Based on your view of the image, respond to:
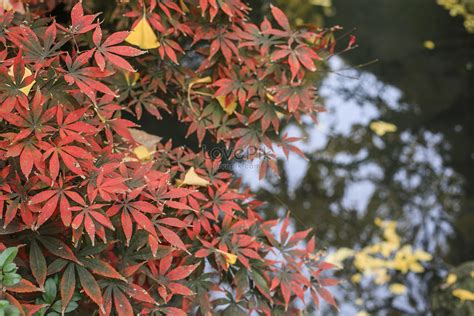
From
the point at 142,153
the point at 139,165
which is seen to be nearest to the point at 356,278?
the point at 142,153

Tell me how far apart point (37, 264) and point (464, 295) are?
199 centimetres

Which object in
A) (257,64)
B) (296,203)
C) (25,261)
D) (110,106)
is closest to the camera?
(25,261)

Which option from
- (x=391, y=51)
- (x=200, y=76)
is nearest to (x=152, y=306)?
(x=200, y=76)

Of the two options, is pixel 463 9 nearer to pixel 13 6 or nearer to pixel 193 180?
pixel 193 180

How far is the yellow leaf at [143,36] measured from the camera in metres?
1.52

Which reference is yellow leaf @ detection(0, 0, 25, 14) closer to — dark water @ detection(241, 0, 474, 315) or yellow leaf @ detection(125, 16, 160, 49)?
yellow leaf @ detection(125, 16, 160, 49)

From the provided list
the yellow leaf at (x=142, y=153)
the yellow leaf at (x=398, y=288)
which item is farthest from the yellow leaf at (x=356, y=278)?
the yellow leaf at (x=142, y=153)

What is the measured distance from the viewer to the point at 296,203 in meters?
3.05

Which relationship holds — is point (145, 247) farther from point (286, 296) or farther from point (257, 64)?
point (257, 64)

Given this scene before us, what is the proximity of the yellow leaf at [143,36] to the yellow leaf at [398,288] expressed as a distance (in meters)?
2.03

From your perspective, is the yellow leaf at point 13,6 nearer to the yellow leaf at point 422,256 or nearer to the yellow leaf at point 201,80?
the yellow leaf at point 201,80

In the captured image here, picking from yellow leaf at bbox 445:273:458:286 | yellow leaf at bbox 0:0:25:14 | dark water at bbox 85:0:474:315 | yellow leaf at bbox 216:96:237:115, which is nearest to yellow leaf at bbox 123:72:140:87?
yellow leaf at bbox 216:96:237:115

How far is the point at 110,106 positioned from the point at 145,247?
13.7 inches

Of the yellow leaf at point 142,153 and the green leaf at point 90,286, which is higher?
the yellow leaf at point 142,153
